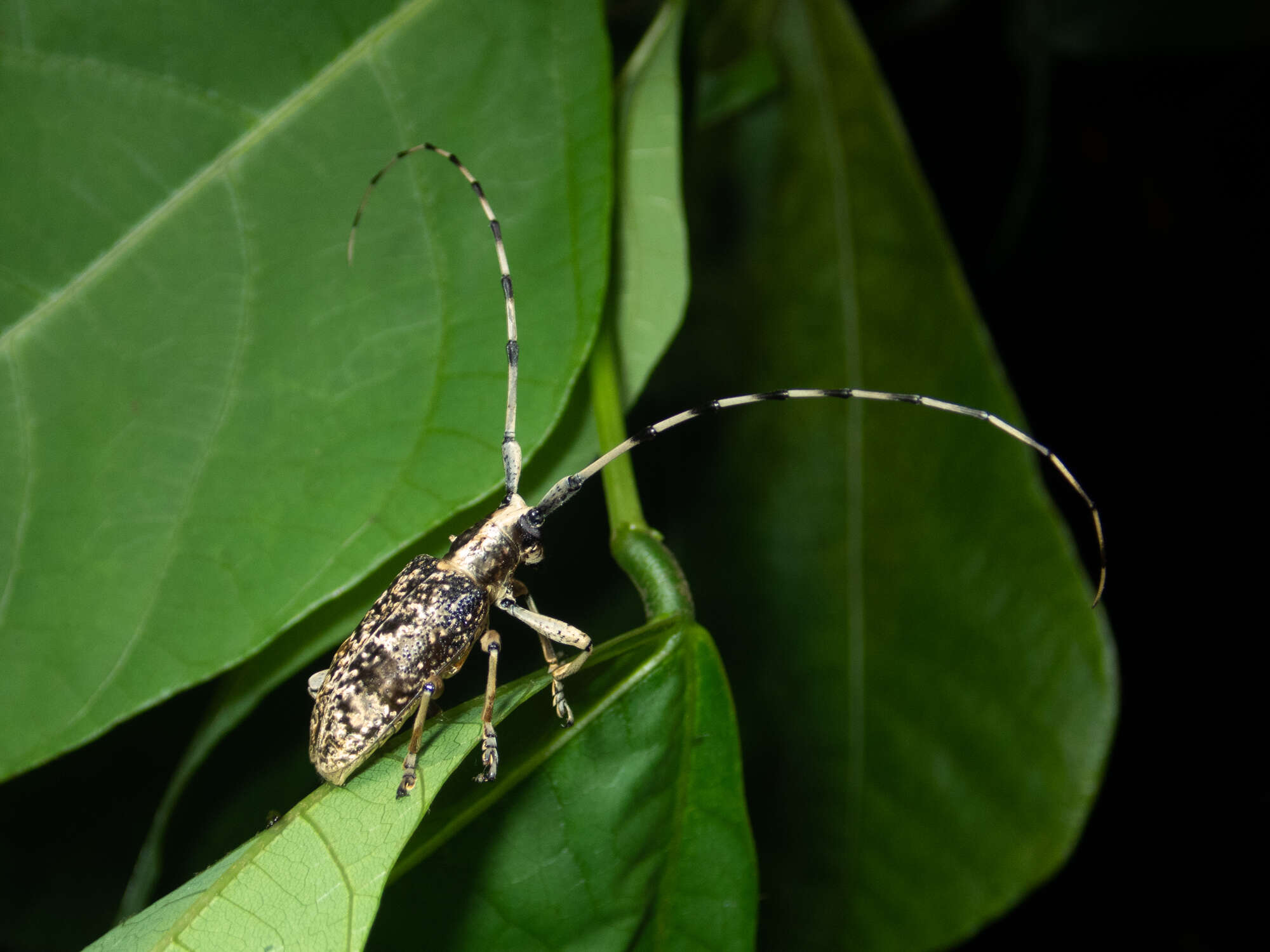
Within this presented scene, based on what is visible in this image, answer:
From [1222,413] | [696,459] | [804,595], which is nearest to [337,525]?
[696,459]

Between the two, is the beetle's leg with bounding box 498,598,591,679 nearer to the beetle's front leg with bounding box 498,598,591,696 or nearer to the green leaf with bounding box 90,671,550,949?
the beetle's front leg with bounding box 498,598,591,696

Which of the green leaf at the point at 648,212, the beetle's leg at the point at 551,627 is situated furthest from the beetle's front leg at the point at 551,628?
the green leaf at the point at 648,212

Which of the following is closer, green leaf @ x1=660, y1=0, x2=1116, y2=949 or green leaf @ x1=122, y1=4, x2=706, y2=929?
green leaf @ x1=122, y1=4, x2=706, y2=929

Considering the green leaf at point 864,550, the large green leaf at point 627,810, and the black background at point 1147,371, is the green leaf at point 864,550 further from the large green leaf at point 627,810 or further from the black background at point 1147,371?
the black background at point 1147,371

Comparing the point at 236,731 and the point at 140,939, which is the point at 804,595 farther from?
the point at 140,939

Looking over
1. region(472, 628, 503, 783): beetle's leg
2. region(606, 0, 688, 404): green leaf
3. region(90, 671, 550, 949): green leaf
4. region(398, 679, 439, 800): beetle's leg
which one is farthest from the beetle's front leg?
region(606, 0, 688, 404): green leaf
